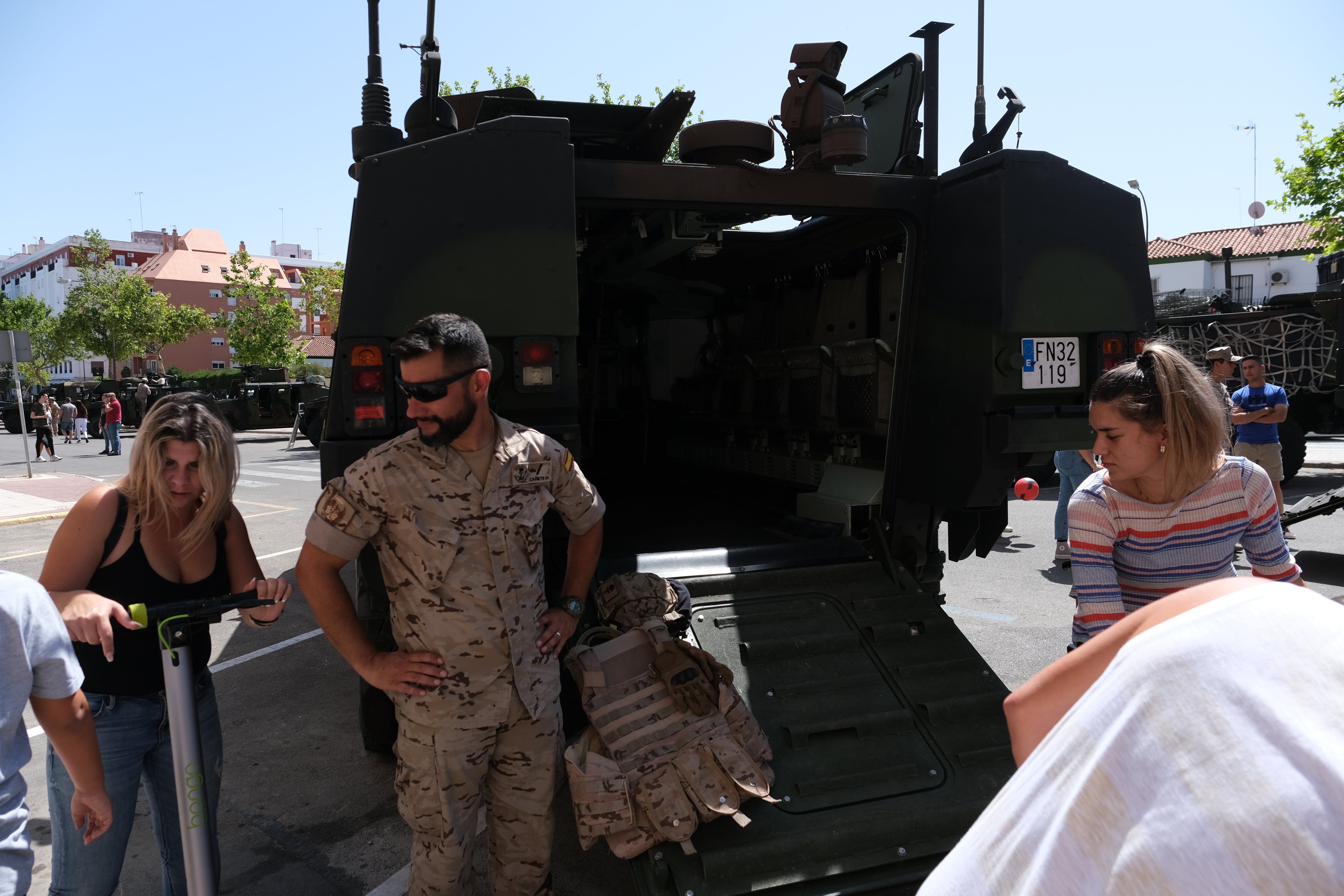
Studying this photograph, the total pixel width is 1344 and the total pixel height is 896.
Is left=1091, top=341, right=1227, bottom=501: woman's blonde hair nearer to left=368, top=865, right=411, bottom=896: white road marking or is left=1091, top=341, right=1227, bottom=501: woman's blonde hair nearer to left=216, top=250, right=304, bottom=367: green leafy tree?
left=368, top=865, right=411, bottom=896: white road marking

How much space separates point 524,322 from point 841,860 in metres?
2.02

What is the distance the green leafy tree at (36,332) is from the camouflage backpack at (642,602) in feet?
181

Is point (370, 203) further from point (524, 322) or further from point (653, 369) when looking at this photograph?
point (653, 369)

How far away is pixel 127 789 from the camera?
224 centimetres

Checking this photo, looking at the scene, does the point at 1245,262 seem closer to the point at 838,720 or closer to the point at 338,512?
the point at 838,720

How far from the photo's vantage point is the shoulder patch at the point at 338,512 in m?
2.41

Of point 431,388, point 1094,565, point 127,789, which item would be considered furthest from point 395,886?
point 1094,565

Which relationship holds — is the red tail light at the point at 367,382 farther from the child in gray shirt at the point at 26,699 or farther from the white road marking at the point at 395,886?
the white road marking at the point at 395,886

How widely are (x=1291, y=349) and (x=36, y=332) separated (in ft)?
212

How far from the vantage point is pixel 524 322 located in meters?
3.07

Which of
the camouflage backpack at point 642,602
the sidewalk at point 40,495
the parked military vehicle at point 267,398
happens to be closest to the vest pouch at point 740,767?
the camouflage backpack at point 642,602

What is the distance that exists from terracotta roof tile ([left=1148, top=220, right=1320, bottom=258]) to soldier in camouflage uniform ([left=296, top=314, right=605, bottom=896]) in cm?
4515

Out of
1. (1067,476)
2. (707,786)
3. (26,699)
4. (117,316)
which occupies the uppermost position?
(117,316)

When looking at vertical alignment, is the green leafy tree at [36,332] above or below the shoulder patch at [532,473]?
above
